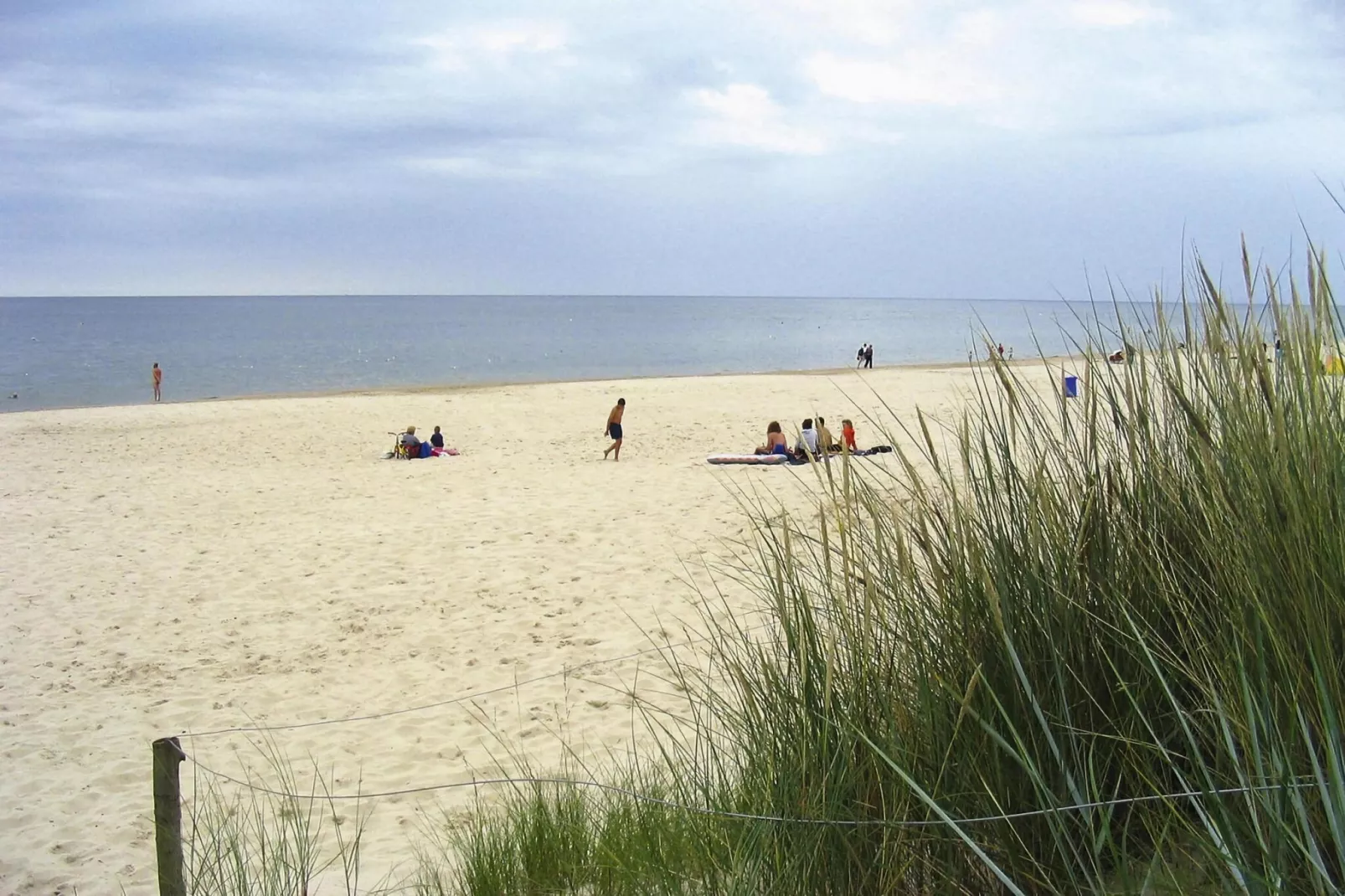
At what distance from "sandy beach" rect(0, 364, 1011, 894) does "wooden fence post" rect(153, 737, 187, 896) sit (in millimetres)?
1096

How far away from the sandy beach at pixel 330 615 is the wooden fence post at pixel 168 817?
3.60 ft

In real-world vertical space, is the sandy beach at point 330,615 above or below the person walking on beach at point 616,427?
below

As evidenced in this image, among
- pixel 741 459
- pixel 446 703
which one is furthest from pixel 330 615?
pixel 741 459

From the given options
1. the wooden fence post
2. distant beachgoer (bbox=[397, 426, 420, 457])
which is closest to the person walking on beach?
distant beachgoer (bbox=[397, 426, 420, 457])

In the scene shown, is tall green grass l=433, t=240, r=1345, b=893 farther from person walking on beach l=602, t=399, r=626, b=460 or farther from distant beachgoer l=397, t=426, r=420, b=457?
distant beachgoer l=397, t=426, r=420, b=457

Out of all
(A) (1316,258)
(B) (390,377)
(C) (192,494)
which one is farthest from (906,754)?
(B) (390,377)

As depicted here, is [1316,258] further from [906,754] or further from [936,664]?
[906,754]

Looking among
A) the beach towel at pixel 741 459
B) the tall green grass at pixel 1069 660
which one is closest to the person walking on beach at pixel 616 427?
the beach towel at pixel 741 459

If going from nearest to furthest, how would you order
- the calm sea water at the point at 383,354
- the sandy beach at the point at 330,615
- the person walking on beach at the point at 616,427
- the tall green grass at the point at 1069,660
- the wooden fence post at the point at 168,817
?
the tall green grass at the point at 1069,660, the wooden fence post at the point at 168,817, the sandy beach at the point at 330,615, the person walking on beach at the point at 616,427, the calm sea water at the point at 383,354

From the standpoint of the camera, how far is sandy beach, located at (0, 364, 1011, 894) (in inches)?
205

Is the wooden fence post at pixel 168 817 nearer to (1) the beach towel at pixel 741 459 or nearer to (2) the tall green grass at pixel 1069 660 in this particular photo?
(2) the tall green grass at pixel 1069 660

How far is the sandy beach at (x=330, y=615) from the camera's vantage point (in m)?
5.21

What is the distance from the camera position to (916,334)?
9538 centimetres

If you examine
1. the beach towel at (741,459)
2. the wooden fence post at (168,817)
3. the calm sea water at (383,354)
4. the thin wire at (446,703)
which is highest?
the calm sea water at (383,354)
